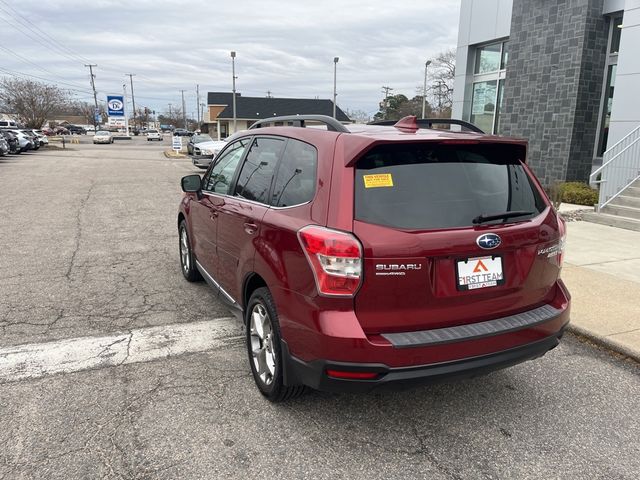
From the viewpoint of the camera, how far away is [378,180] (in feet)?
A: 8.92

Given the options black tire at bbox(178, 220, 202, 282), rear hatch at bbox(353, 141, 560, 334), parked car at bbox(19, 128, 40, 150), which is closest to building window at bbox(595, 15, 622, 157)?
black tire at bbox(178, 220, 202, 282)

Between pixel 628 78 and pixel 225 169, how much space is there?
11.0 m

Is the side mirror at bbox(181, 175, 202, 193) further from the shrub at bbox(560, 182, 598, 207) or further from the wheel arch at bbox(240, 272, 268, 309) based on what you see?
the shrub at bbox(560, 182, 598, 207)

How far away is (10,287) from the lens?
5598mm

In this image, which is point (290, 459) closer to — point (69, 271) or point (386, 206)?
point (386, 206)

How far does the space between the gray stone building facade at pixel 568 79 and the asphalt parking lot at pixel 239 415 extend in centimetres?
1000

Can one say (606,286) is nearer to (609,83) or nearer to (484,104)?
(609,83)

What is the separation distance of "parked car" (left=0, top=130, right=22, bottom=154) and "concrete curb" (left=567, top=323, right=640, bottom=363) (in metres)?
33.1

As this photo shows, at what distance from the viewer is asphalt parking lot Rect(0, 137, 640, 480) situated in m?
2.68

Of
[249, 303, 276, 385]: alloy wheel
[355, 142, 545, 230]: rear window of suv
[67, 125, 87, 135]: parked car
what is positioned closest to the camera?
[355, 142, 545, 230]: rear window of suv

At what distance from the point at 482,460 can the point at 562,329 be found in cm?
101

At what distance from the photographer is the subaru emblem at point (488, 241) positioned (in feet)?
8.87

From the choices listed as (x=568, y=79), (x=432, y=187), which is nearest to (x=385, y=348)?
(x=432, y=187)

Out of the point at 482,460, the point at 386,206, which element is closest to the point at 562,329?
the point at 482,460
